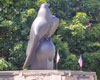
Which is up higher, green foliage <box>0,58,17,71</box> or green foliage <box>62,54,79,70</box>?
green foliage <box>0,58,17,71</box>

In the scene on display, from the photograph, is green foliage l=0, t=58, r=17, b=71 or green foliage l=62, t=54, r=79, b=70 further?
green foliage l=62, t=54, r=79, b=70

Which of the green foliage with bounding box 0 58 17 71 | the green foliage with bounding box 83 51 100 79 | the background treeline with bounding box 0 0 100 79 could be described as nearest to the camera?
the green foliage with bounding box 0 58 17 71

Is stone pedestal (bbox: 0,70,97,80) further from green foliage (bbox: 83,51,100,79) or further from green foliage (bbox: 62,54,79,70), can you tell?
green foliage (bbox: 83,51,100,79)

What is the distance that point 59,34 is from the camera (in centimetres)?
1558

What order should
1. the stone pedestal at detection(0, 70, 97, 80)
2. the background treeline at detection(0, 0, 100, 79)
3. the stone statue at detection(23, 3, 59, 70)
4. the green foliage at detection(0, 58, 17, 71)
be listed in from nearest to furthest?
the stone pedestal at detection(0, 70, 97, 80) < the stone statue at detection(23, 3, 59, 70) < the green foliage at detection(0, 58, 17, 71) < the background treeline at detection(0, 0, 100, 79)

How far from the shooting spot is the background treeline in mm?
13680

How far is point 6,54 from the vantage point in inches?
565

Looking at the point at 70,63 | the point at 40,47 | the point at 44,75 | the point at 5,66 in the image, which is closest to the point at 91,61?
the point at 70,63

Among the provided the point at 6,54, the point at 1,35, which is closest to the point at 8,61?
the point at 6,54

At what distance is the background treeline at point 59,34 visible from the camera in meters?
13.7

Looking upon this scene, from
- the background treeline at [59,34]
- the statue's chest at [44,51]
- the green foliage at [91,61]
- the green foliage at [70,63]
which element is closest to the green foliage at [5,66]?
the background treeline at [59,34]

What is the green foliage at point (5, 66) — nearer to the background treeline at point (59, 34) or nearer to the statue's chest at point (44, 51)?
the background treeline at point (59, 34)

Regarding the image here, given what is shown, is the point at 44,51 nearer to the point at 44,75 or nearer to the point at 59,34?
the point at 44,75

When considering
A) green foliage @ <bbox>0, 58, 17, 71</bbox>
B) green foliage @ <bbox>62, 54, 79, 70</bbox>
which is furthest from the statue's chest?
green foliage @ <bbox>62, 54, 79, 70</bbox>
